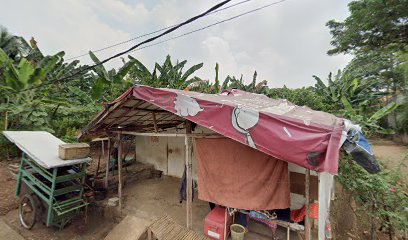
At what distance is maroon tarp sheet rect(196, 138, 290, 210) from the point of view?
408cm

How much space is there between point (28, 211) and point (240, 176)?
20.0ft

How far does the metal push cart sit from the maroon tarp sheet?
11.4ft

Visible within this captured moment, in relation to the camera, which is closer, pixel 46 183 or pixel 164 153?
pixel 46 183

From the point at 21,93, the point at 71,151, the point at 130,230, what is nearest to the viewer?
the point at 130,230

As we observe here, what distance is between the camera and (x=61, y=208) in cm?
504

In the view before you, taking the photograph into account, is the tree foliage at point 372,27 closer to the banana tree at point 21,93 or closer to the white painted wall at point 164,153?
the white painted wall at point 164,153

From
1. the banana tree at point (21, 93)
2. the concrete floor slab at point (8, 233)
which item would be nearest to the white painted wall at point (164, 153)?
the banana tree at point (21, 93)

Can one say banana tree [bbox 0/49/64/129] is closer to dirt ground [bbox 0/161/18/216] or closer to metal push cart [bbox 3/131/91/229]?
dirt ground [bbox 0/161/18/216]

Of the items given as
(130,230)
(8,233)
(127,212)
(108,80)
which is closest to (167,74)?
(108,80)

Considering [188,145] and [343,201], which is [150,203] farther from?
[343,201]

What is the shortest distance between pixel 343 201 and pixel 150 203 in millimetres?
6110

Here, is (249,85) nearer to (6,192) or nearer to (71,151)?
(71,151)

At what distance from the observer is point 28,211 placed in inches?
219

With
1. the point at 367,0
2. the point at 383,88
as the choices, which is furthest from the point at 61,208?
the point at 383,88
